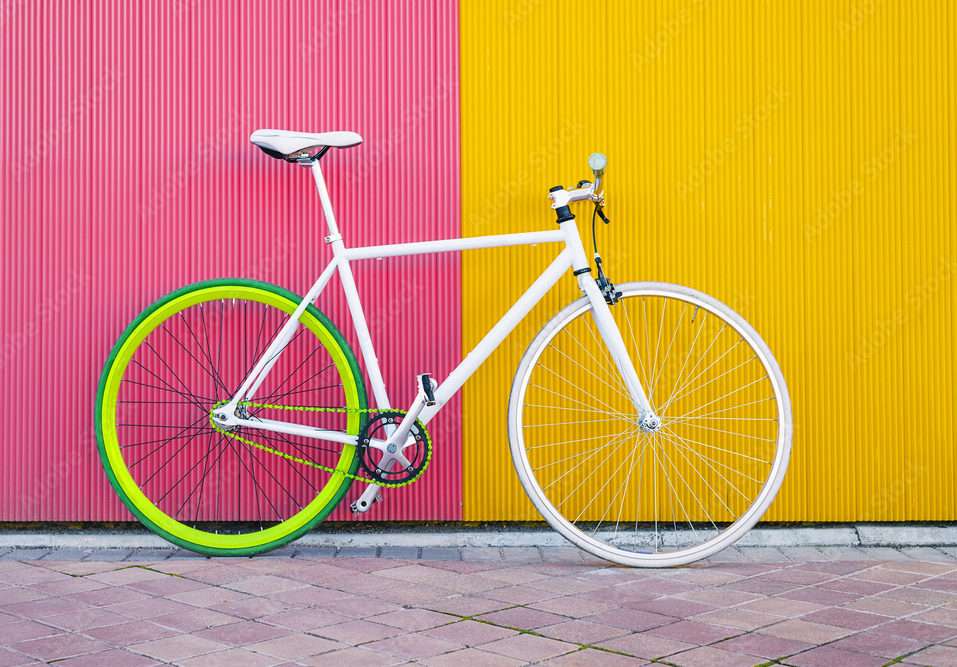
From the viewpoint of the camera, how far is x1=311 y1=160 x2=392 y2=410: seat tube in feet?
11.8

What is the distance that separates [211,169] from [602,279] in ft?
4.92

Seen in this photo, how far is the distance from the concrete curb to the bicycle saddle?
4.49 ft

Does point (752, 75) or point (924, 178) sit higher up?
point (752, 75)

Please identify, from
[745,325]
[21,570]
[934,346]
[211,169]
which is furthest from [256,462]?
[934,346]

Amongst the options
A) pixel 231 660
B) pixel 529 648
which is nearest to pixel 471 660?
pixel 529 648

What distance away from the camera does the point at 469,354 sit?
3604mm

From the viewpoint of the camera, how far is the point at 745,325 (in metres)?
3.52

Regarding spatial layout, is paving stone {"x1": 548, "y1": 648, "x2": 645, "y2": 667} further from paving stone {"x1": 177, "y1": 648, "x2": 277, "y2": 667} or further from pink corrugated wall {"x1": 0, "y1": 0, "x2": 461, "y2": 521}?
pink corrugated wall {"x1": 0, "y1": 0, "x2": 461, "y2": 521}

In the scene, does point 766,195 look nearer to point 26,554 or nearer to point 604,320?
point 604,320

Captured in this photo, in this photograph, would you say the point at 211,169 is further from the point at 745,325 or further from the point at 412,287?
the point at 745,325

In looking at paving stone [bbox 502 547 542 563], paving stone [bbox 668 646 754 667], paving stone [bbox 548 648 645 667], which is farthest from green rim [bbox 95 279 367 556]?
paving stone [bbox 668 646 754 667]

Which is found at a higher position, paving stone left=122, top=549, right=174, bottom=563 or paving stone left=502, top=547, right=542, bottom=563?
paving stone left=122, top=549, right=174, bottom=563

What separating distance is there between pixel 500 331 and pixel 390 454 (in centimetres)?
56

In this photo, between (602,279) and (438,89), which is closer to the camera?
(602,279)
